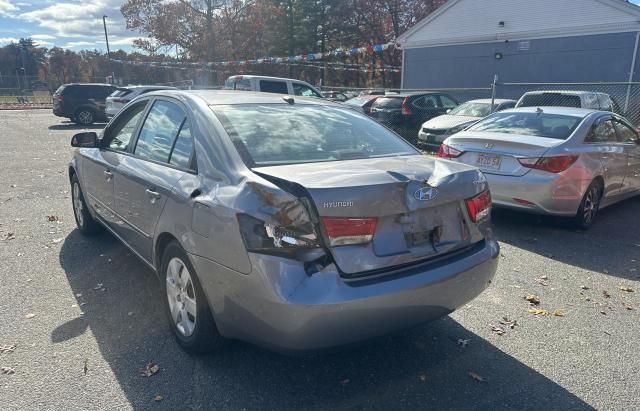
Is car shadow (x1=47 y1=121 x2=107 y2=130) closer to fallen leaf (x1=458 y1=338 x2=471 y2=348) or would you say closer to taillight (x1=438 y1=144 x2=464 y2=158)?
taillight (x1=438 y1=144 x2=464 y2=158)

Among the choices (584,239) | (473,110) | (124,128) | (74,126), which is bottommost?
(584,239)

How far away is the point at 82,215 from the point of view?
5312 millimetres

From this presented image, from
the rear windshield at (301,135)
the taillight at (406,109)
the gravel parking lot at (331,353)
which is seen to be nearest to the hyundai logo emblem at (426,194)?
the rear windshield at (301,135)

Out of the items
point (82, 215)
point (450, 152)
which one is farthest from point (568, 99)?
point (82, 215)

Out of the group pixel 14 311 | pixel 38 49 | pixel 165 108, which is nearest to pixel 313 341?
pixel 165 108

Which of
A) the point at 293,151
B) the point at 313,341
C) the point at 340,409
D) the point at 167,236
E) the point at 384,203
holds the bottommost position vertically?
the point at 340,409

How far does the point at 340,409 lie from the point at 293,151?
1530 mm

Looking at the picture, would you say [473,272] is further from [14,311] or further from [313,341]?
→ [14,311]

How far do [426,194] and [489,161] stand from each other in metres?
3.65

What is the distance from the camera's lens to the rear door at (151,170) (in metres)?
3.21

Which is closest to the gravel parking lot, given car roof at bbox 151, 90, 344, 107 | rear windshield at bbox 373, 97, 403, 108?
car roof at bbox 151, 90, 344, 107

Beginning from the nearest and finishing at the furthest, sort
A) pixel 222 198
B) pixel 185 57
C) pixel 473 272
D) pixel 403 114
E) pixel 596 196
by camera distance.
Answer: pixel 222 198, pixel 473 272, pixel 596 196, pixel 403 114, pixel 185 57

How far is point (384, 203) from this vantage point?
2.47 meters

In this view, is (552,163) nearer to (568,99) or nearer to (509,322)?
(509,322)
